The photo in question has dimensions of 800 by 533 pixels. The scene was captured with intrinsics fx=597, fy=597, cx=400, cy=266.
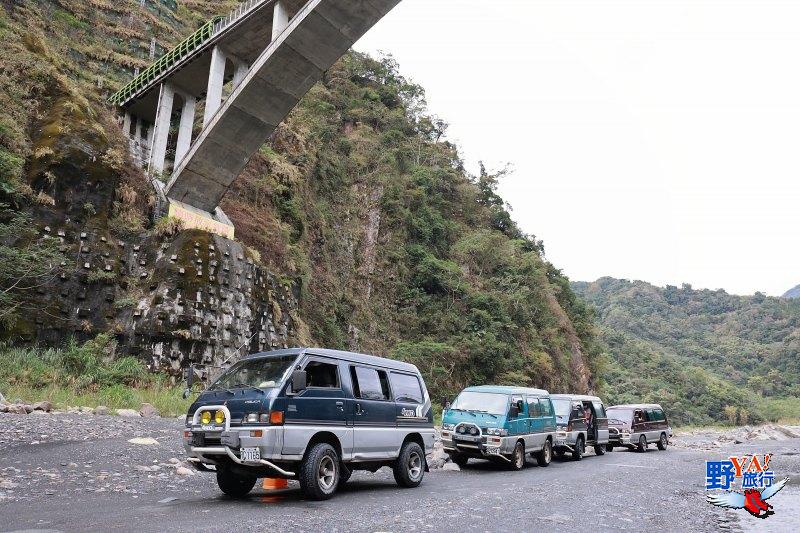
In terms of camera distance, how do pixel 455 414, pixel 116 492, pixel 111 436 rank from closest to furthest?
1. pixel 116 492
2. pixel 111 436
3. pixel 455 414

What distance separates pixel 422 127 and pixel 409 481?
4235cm

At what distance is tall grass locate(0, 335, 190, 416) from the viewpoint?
14.1 metres

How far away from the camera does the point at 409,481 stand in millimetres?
9391

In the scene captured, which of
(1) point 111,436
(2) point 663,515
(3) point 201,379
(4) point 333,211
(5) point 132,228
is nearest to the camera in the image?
(2) point 663,515

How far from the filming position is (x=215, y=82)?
24141mm

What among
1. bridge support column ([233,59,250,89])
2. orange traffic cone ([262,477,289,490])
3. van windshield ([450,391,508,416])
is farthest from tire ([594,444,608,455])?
bridge support column ([233,59,250,89])

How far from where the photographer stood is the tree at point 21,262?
1554cm

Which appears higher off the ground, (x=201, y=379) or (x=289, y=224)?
(x=289, y=224)

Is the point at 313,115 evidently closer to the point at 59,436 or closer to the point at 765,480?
the point at 59,436

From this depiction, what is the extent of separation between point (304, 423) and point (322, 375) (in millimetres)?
848

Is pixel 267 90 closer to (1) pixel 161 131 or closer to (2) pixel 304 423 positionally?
(1) pixel 161 131

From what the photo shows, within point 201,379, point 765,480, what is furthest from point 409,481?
point 201,379

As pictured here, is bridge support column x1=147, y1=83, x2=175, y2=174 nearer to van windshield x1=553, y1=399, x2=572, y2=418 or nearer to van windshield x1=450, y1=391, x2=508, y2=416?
van windshield x1=450, y1=391, x2=508, y2=416

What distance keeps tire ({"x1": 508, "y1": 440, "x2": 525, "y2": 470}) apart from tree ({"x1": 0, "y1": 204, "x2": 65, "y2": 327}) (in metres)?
12.9
